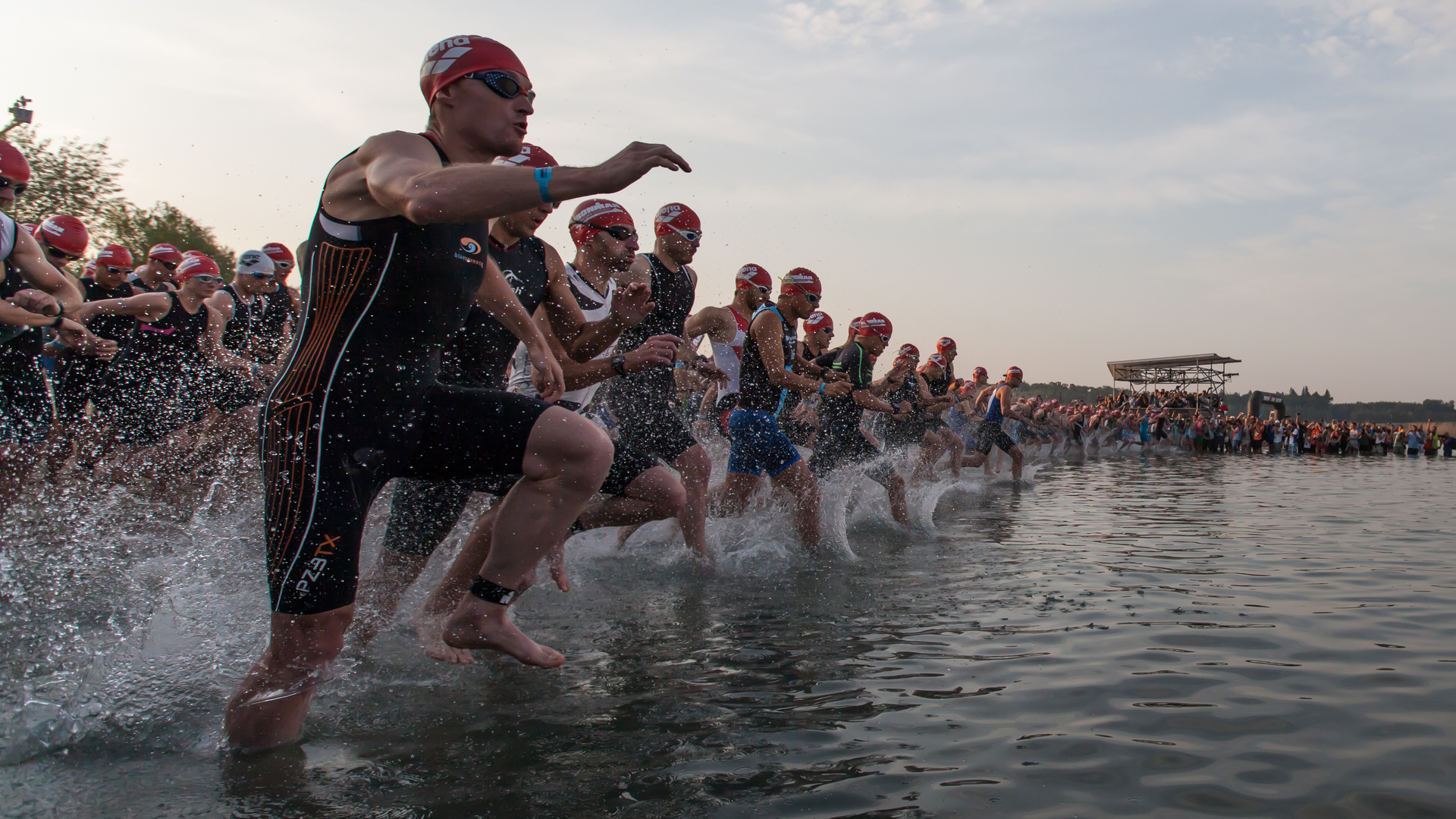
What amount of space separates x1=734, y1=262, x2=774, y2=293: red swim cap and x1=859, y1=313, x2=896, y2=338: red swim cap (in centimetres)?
218

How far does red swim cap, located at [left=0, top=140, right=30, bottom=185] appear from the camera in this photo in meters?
5.12

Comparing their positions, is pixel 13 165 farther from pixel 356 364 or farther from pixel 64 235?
pixel 356 364

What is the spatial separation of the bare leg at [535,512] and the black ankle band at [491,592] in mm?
10

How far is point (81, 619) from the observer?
410 centimetres

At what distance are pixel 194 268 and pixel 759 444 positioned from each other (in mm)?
4475

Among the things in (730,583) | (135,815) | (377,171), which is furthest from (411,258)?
(730,583)

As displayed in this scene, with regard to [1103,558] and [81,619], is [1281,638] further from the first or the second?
[81,619]

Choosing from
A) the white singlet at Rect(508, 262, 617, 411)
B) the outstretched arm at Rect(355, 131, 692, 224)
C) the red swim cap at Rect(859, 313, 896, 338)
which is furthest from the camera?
the red swim cap at Rect(859, 313, 896, 338)

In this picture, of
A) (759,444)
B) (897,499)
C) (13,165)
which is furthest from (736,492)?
(13,165)

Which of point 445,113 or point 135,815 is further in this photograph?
point 445,113

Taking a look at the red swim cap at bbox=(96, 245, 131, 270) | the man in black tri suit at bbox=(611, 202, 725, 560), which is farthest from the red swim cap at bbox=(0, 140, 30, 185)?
the man in black tri suit at bbox=(611, 202, 725, 560)

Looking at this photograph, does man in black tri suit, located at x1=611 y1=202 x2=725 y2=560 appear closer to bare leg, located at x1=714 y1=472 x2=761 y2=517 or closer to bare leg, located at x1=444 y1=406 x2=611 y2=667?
bare leg, located at x1=714 y1=472 x2=761 y2=517

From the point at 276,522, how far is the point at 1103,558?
555 centimetres

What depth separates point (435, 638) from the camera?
11.8 feet
